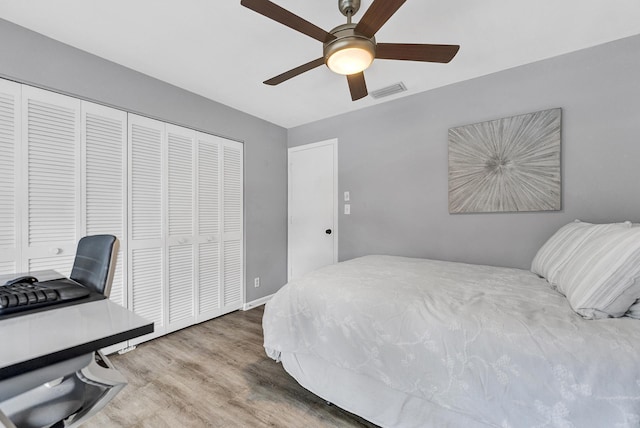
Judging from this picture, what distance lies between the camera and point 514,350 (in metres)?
1.09

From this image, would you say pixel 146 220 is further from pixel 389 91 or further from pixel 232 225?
pixel 389 91

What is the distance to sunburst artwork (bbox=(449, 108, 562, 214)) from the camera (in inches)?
88.7

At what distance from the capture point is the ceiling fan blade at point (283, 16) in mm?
1311

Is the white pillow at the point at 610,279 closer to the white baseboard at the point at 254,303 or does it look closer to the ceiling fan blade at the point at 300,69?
the ceiling fan blade at the point at 300,69

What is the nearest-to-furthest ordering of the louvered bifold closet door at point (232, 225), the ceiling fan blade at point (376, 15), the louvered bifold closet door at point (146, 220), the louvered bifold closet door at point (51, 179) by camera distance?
the ceiling fan blade at point (376, 15)
the louvered bifold closet door at point (51, 179)
the louvered bifold closet door at point (146, 220)
the louvered bifold closet door at point (232, 225)

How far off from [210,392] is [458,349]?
157cm

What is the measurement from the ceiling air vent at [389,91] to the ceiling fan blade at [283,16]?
139 cm

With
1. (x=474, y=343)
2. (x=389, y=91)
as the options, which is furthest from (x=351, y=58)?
(x=474, y=343)

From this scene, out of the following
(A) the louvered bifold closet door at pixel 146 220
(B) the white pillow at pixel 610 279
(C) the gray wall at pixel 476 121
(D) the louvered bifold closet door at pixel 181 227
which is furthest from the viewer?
(D) the louvered bifold closet door at pixel 181 227

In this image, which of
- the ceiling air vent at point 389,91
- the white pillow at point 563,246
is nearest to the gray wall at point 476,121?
the ceiling air vent at point 389,91

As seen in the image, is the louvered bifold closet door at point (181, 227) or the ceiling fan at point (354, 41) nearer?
the ceiling fan at point (354, 41)

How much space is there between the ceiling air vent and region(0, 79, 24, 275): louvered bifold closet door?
2.86 meters

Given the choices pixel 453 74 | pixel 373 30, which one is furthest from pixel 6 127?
pixel 453 74

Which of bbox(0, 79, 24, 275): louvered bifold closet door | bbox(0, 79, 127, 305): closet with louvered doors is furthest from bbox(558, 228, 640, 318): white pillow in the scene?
bbox(0, 79, 24, 275): louvered bifold closet door
